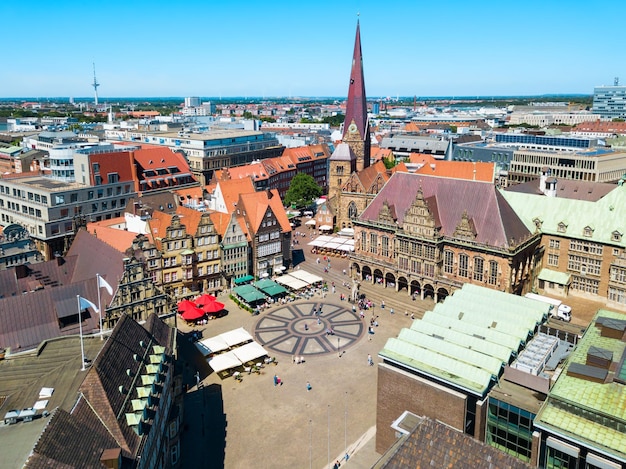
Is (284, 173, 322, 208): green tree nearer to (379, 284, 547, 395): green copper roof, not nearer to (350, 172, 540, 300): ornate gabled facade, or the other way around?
(350, 172, 540, 300): ornate gabled facade

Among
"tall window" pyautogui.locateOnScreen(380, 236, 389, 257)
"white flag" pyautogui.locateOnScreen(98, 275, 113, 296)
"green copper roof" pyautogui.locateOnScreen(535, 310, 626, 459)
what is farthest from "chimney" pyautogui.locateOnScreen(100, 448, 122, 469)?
"tall window" pyautogui.locateOnScreen(380, 236, 389, 257)

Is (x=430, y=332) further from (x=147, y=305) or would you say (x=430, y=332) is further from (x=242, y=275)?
(x=242, y=275)

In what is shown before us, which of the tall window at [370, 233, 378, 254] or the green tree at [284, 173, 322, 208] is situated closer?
the tall window at [370, 233, 378, 254]

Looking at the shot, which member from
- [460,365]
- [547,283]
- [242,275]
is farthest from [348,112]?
[460,365]

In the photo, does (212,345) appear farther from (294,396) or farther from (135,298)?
(294,396)

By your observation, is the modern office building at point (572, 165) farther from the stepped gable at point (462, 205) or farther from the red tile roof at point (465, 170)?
the stepped gable at point (462, 205)

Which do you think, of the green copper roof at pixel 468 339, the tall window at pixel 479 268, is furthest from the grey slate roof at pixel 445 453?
the tall window at pixel 479 268

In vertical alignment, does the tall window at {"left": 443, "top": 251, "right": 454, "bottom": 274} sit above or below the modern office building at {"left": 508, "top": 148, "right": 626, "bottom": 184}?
below
